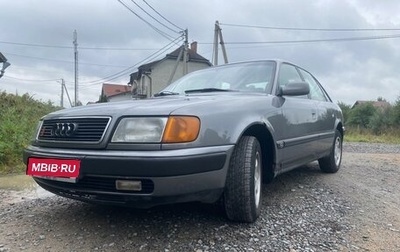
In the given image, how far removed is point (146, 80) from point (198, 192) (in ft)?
118

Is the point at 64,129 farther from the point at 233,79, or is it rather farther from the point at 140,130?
the point at 233,79

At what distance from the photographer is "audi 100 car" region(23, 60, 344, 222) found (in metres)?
2.19

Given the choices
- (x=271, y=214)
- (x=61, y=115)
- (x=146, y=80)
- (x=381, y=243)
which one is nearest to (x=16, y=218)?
(x=61, y=115)

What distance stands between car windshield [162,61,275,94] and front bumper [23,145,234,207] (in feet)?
3.96

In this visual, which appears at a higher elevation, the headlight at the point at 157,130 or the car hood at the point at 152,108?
the car hood at the point at 152,108

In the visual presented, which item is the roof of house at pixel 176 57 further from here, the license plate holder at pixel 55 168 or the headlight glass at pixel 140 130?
the headlight glass at pixel 140 130

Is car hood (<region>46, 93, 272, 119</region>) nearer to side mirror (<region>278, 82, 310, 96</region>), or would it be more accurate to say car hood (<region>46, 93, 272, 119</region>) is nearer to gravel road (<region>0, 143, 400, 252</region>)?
side mirror (<region>278, 82, 310, 96</region>)

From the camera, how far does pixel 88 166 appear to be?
225 cm

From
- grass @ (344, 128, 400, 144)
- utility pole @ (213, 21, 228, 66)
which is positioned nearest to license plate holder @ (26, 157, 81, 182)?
grass @ (344, 128, 400, 144)

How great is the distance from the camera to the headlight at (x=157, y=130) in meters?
2.24

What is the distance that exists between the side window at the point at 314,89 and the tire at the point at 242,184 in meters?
2.06

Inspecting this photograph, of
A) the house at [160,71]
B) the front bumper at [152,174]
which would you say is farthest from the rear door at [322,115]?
the house at [160,71]

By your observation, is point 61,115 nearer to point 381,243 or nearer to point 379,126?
point 381,243

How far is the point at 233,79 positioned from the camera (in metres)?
3.60
